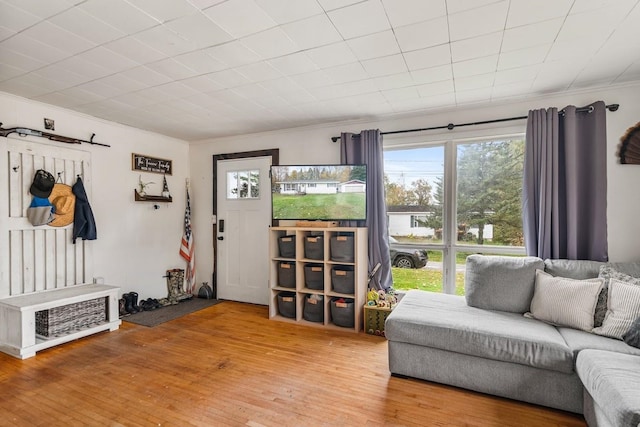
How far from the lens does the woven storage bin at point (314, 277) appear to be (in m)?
3.45

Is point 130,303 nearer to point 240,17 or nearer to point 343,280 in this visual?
point 343,280

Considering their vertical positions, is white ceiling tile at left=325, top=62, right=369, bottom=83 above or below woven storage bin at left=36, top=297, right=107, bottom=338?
above

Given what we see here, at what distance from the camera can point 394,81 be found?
261 cm

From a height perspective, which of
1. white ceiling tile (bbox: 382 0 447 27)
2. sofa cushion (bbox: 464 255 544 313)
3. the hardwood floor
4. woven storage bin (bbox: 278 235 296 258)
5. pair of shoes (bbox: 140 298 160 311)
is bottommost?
the hardwood floor

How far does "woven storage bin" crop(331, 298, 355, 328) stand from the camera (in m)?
3.25

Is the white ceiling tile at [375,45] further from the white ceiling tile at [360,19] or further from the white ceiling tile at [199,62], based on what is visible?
the white ceiling tile at [199,62]

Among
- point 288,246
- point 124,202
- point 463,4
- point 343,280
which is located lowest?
point 343,280

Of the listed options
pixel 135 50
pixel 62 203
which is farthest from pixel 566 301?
pixel 62 203

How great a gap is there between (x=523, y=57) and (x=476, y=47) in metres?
0.43

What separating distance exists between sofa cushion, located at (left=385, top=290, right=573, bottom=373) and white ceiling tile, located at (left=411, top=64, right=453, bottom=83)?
6.20 feet

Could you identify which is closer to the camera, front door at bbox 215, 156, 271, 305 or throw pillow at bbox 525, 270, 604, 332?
throw pillow at bbox 525, 270, 604, 332

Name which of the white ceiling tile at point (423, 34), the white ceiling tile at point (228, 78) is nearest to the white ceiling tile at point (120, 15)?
the white ceiling tile at point (228, 78)

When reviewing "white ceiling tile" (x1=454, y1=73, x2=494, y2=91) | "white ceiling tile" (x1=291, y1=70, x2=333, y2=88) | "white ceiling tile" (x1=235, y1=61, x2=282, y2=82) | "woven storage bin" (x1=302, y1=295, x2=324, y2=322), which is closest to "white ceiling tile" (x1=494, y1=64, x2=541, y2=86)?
"white ceiling tile" (x1=454, y1=73, x2=494, y2=91)

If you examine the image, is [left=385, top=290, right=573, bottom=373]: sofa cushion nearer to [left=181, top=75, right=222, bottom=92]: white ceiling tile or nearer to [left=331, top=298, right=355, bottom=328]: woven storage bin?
[left=331, top=298, right=355, bottom=328]: woven storage bin
